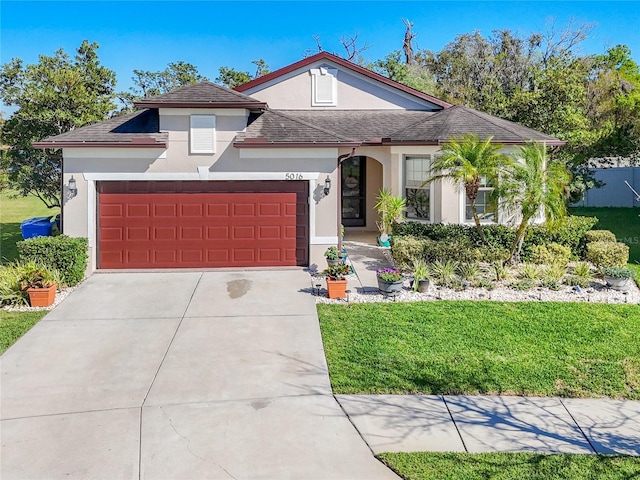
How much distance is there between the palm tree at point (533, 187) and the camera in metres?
11.8

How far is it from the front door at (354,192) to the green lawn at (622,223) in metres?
8.65

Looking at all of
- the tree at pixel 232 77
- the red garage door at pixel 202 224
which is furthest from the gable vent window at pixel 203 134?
the tree at pixel 232 77

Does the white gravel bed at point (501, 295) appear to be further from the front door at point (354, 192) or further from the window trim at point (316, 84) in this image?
the window trim at point (316, 84)

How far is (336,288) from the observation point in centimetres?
1082

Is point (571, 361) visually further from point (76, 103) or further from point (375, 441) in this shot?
point (76, 103)

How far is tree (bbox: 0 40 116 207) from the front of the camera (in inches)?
637

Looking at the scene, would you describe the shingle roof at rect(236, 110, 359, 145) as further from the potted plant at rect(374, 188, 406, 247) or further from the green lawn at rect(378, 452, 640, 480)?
the green lawn at rect(378, 452, 640, 480)

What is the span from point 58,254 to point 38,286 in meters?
1.39

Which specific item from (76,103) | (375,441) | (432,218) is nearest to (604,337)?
(375,441)

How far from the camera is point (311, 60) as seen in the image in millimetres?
17812

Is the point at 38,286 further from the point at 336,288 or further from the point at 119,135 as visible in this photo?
the point at 336,288

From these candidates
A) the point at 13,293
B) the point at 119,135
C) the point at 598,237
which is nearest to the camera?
the point at 13,293

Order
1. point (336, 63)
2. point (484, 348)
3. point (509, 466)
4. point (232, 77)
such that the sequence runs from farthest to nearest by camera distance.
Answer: point (232, 77)
point (336, 63)
point (484, 348)
point (509, 466)

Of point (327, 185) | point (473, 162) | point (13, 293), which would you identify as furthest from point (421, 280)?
point (13, 293)
